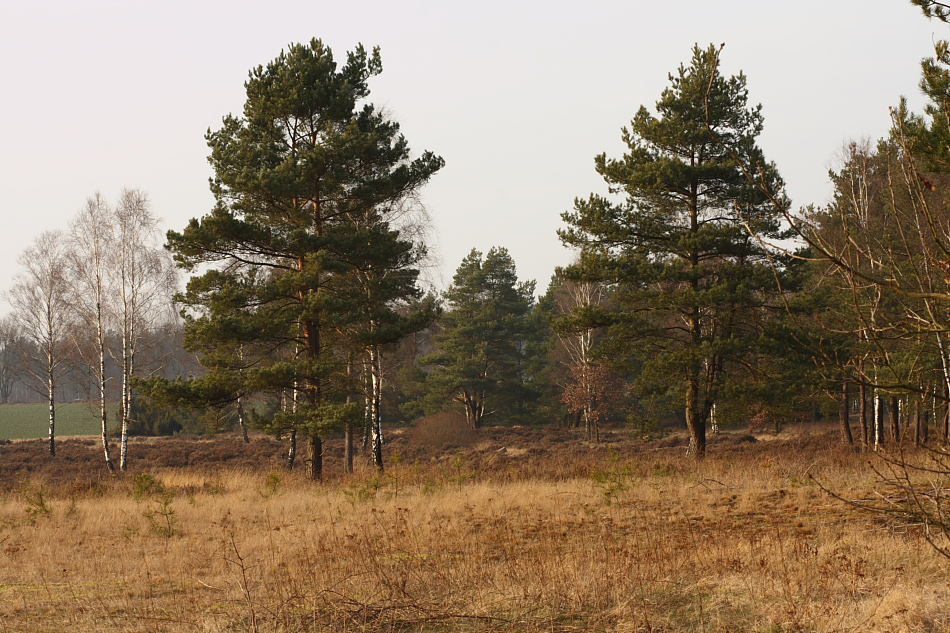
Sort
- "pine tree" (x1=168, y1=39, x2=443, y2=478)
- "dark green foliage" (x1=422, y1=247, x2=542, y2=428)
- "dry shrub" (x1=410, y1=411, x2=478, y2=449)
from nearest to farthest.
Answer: "pine tree" (x1=168, y1=39, x2=443, y2=478) < "dry shrub" (x1=410, y1=411, x2=478, y2=449) < "dark green foliage" (x1=422, y1=247, x2=542, y2=428)

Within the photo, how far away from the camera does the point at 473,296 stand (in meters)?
39.6

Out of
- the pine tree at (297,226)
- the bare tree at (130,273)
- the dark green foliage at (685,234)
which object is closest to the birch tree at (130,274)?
the bare tree at (130,273)

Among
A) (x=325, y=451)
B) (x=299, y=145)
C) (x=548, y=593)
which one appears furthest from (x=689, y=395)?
(x=325, y=451)

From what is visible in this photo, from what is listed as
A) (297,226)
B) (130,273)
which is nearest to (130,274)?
(130,273)

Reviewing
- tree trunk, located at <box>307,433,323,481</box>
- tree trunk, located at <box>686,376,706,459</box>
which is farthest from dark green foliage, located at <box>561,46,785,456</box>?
tree trunk, located at <box>307,433,323,481</box>

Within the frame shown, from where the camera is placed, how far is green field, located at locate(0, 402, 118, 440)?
4288 centimetres

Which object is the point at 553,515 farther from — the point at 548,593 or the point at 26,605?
the point at 26,605

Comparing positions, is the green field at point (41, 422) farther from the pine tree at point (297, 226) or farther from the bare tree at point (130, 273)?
the pine tree at point (297, 226)

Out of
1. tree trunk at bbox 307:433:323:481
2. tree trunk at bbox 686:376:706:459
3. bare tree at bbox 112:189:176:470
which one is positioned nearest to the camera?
tree trunk at bbox 307:433:323:481

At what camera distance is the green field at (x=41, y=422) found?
4288 centimetres

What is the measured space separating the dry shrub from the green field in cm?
1726

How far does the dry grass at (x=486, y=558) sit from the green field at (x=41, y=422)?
2985 cm

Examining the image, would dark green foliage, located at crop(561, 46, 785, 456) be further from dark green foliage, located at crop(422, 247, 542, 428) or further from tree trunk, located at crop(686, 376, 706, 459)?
dark green foliage, located at crop(422, 247, 542, 428)

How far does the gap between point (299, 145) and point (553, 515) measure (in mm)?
9637
